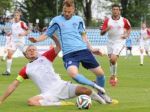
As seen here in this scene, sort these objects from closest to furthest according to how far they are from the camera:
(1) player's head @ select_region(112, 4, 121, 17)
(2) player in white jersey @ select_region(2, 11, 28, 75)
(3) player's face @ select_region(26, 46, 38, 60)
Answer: (3) player's face @ select_region(26, 46, 38, 60)
(1) player's head @ select_region(112, 4, 121, 17)
(2) player in white jersey @ select_region(2, 11, 28, 75)

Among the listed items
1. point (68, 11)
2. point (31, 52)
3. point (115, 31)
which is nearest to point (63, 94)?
point (31, 52)

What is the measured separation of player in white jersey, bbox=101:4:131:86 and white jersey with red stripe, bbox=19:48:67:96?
7.02 metres

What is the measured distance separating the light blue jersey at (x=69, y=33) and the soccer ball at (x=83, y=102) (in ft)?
5.02

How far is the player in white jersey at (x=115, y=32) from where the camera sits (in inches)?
826

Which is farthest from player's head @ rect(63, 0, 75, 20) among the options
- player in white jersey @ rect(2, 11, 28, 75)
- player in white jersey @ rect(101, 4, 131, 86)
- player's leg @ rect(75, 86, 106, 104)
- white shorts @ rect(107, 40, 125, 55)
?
player in white jersey @ rect(2, 11, 28, 75)

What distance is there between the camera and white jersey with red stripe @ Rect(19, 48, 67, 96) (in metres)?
13.6

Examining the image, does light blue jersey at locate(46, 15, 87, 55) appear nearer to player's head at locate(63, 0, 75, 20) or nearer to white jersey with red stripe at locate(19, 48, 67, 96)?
player's head at locate(63, 0, 75, 20)

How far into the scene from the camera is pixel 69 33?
46.5 ft

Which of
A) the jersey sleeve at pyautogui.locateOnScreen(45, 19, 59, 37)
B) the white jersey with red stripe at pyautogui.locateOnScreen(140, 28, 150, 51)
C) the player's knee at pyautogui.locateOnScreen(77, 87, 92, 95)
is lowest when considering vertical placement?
the white jersey with red stripe at pyautogui.locateOnScreen(140, 28, 150, 51)

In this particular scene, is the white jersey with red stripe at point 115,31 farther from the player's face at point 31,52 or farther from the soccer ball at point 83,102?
the soccer ball at point 83,102

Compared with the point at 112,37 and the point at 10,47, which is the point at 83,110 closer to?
the point at 112,37

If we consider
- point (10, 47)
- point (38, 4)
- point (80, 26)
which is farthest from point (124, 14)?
point (80, 26)

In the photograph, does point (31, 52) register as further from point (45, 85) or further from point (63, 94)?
point (63, 94)

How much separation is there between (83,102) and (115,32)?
29.6ft
